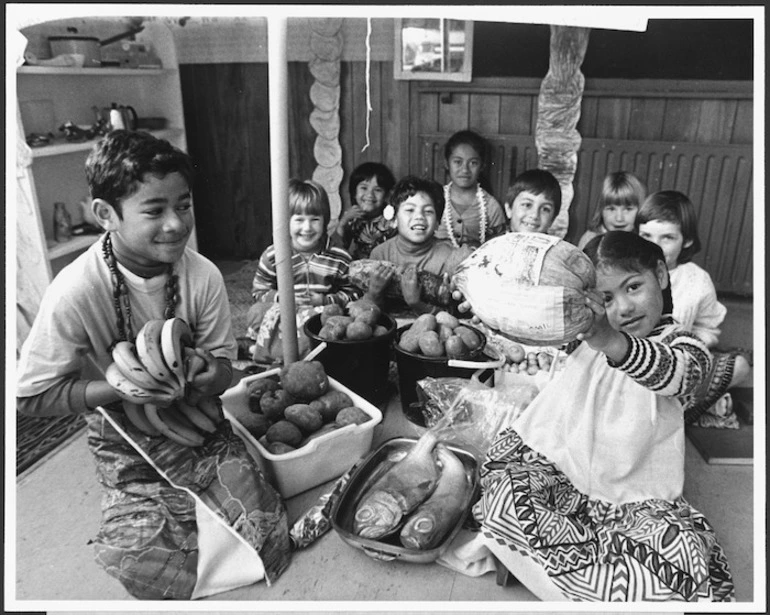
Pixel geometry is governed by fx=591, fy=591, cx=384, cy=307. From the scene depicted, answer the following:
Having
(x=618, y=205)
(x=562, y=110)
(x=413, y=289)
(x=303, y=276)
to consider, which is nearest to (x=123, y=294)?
(x=303, y=276)

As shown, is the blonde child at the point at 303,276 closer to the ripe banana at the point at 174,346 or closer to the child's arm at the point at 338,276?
the child's arm at the point at 338,276

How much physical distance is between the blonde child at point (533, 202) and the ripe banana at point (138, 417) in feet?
3.69

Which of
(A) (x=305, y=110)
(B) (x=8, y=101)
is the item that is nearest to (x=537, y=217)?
(A) (x=305, y=110)

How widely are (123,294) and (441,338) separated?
2.68ft

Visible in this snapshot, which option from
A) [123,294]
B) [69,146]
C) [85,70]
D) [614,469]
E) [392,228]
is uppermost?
[85,70]

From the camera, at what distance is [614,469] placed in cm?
110

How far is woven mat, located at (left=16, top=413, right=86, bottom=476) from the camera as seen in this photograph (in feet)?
4.82

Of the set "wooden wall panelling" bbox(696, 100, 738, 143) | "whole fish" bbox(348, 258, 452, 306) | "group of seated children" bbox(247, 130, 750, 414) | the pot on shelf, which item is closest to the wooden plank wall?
"wooden wall panelling" bbox(696, 100, 738, 143)

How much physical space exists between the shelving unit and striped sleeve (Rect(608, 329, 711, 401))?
1288 mm

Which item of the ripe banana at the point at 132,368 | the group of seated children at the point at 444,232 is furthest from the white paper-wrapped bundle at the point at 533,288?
the group of seated children at the point at 444,232

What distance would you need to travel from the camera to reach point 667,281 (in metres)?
1.11

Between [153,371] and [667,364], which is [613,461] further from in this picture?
[153,371]

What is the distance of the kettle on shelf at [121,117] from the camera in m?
2.13

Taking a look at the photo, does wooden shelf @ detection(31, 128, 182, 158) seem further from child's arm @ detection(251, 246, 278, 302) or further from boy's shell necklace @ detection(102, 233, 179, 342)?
boy's shell necklace @ detection(102, 233, 179, 342)
